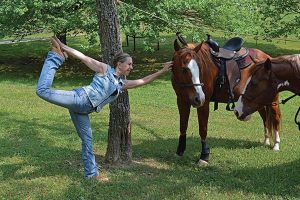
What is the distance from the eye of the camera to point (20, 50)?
950 inches

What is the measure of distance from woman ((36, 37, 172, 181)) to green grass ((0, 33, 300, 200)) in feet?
1.91

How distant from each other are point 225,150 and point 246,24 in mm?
11364

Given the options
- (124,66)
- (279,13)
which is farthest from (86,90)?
(279,13)

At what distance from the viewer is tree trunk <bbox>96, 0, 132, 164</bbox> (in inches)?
237

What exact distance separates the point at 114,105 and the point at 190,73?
1.20 metres

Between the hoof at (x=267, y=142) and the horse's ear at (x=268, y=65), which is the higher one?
the horse's ear at (x=268, y=65)

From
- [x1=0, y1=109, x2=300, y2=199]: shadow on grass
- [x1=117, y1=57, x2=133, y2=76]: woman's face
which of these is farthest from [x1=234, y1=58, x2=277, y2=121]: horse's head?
[x1=117, y1=57, x2=133, y2=76]: woman's face

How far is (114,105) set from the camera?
624 centimetres

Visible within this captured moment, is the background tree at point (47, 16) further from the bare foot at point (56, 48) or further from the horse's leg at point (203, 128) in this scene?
the bare foot at point (56, 48)

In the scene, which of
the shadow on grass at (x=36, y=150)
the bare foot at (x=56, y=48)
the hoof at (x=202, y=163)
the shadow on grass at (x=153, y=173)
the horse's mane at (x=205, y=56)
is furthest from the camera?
the hoof at (x=202, y=163)

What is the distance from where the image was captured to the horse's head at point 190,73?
233 inches

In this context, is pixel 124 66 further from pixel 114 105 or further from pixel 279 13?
pixel 279 13

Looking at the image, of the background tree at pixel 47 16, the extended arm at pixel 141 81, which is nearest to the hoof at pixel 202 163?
the extended arm at pixel 141 81

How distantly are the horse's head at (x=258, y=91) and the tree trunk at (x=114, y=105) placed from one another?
1.68 m
